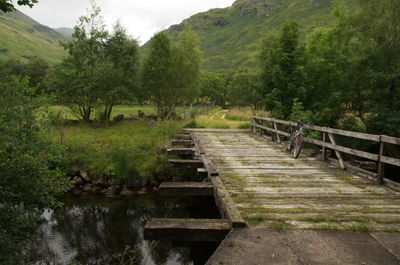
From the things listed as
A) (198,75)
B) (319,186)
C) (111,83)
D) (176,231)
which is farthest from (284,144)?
(198,75)

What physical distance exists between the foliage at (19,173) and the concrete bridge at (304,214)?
3.02 m

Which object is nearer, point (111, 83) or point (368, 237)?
point (368, 237)

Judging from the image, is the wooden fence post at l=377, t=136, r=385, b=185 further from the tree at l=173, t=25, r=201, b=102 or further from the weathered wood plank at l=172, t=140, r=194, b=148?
the tree at l=173, t=25, r=201, b=102

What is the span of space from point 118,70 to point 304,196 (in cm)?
2312

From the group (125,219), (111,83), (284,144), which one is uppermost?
(111,83)

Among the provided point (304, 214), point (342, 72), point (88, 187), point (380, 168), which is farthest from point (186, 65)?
point (304, 214)

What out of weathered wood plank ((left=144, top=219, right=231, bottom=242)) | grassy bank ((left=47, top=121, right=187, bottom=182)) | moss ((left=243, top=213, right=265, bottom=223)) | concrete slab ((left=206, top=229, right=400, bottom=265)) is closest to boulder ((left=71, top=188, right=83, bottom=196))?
grassy bank ((left=47, top=121, right=187, bottom=182))

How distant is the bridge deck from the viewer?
562 cm

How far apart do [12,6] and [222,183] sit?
5656mm

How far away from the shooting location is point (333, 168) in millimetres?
10227

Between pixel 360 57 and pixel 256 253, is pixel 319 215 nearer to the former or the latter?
pixel 256 253

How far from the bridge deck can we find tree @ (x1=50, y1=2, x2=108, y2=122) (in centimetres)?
1852

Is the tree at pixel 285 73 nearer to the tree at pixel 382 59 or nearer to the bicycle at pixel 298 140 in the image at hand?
the tree at pixel 382 59

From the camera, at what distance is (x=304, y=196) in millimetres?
7227
